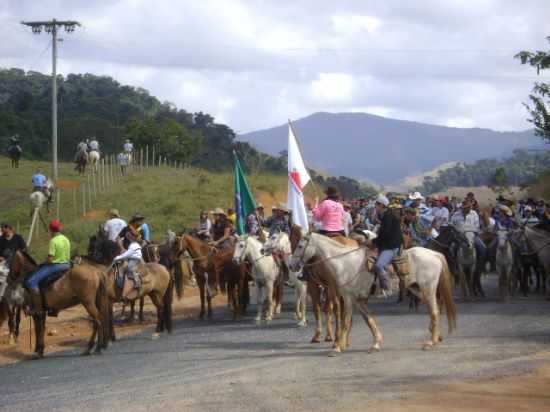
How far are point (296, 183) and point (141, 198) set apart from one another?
29.5m

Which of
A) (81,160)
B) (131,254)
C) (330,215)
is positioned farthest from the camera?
(81,160)

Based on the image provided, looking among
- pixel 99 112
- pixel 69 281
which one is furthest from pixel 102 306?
pixel 99 112

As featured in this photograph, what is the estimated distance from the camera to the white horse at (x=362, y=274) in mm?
17266

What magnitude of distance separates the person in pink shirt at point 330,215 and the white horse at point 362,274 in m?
1.12

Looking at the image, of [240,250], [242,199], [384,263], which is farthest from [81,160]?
[384,263]

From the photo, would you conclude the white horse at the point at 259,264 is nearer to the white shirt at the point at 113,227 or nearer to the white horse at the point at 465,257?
the white shirt at the point at 113,227

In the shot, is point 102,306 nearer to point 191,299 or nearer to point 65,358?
point 65,358

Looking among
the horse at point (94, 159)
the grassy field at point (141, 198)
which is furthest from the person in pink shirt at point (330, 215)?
the horse at point (94, 159)

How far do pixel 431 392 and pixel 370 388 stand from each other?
3.05 feet

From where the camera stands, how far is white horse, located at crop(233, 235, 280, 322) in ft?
72.1

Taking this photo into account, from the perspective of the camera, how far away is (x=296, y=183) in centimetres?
2133

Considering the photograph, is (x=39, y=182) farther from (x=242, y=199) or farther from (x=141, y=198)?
(x=242, y=199)

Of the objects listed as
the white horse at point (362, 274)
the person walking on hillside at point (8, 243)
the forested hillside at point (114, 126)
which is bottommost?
the white horse at point (362, 274)

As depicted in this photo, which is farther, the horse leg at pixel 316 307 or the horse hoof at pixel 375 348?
the horse leg at pixel 316 307
